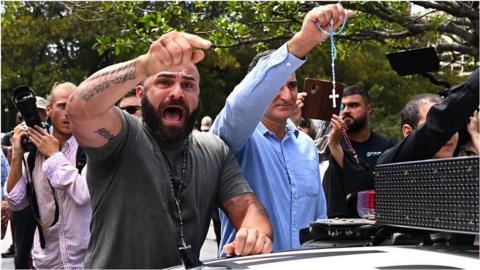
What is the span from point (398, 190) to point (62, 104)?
2.87 meters

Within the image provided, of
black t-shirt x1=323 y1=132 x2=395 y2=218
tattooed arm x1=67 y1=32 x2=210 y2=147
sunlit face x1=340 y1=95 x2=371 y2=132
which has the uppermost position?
tattooed arm x1=67 y1=32 x2=210 y2=147

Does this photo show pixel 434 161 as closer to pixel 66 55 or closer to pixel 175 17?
pixel 175 17

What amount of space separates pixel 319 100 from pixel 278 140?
2.55ft

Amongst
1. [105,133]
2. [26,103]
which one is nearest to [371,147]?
[26,103]

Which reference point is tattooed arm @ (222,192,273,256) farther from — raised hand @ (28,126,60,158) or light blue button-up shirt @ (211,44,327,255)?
raised hand @ (28,126,60,158)

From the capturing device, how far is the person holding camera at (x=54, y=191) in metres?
4.28

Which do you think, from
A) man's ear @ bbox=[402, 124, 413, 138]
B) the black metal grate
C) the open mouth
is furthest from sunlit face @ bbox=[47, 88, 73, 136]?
the black metal grate

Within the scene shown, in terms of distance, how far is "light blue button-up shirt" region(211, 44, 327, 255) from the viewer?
3.07 metres

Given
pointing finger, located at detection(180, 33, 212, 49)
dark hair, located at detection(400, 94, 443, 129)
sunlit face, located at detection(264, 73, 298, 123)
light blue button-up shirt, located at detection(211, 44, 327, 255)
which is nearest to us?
pointing finger, located at detection(180, 33, 212, 49)

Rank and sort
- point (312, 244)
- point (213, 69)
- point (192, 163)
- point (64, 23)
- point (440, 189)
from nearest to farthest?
1. point (440, 189)
2. point (312, 244)
3. point (192, 163)
4. point (64, 23)
5. point (213, 69)

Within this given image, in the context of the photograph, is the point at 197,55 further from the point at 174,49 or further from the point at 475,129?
the point at 475,129

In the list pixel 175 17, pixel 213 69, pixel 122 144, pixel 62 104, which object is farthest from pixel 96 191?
pixel 213 69

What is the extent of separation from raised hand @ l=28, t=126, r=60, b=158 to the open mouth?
175cm

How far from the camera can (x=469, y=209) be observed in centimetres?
189
